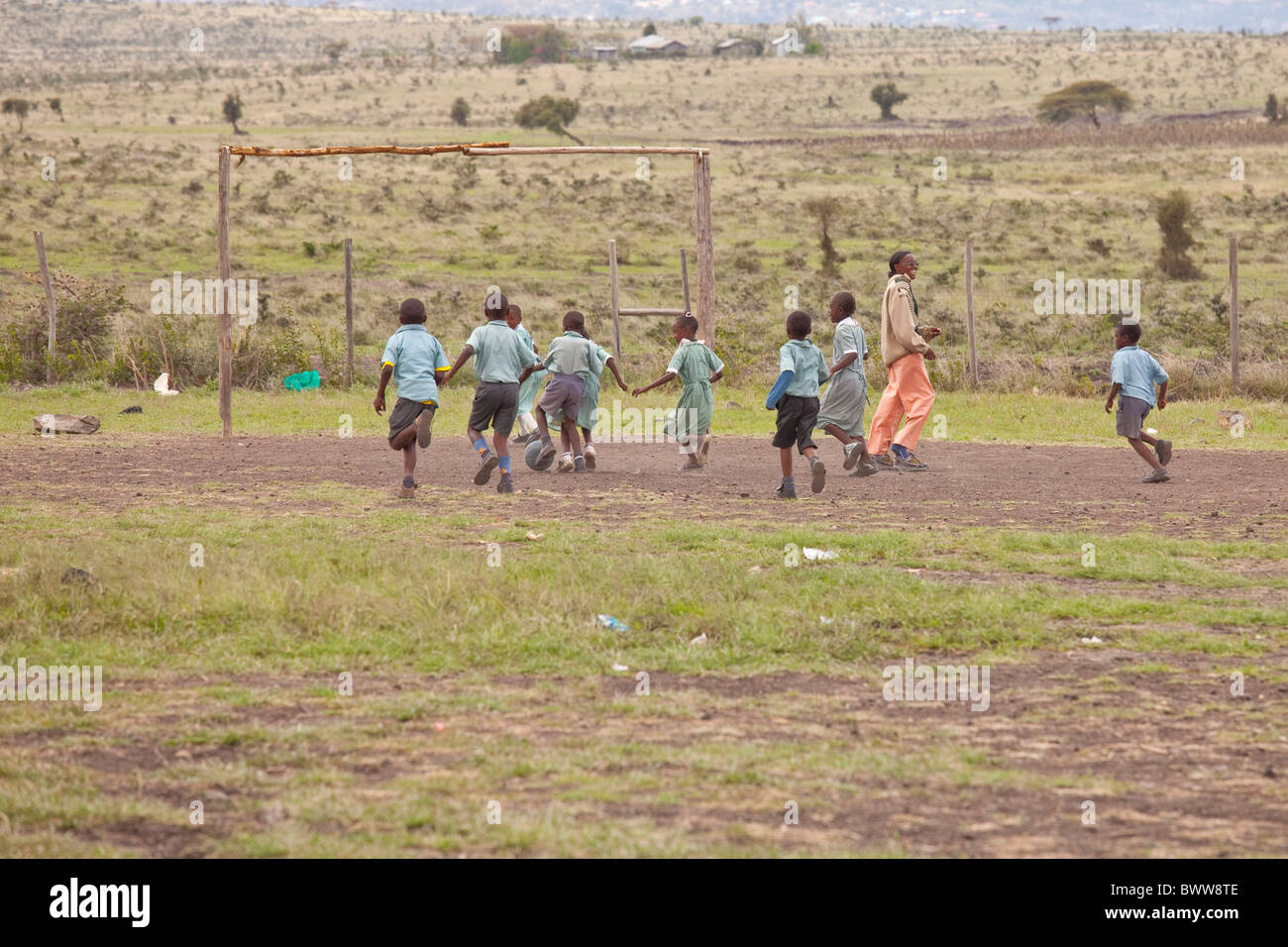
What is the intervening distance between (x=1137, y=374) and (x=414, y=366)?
6.01 metres

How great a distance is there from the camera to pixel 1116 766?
4.96 m

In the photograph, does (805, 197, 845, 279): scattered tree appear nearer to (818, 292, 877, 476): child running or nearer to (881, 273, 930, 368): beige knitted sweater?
(881, 273, 930, 368): beige knitted sweater

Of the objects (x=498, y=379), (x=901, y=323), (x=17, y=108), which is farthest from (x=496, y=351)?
(x=17, y=108)

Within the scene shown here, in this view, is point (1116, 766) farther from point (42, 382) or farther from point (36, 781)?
point (42, 382)

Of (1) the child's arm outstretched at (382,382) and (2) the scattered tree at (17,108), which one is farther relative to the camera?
(2) the scattered tree at (17,108)

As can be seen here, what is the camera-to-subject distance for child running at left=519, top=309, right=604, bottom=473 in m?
12.2

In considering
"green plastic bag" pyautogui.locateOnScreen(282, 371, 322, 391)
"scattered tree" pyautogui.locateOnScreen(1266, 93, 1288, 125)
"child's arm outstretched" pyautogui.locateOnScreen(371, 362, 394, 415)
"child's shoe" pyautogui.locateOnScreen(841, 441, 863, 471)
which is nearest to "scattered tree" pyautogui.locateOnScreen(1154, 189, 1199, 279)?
"green plastic bag" pyautogui.locateOnScreen(282, 371, 322, 391)

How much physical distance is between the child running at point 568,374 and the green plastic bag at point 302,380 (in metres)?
7.02

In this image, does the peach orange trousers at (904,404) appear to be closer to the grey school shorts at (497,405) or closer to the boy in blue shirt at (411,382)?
the grey school shorts at (497,405)

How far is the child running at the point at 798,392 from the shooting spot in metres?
10.6

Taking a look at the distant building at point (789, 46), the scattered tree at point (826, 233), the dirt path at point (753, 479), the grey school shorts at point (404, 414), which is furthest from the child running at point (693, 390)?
the distant building at point (789, 46)

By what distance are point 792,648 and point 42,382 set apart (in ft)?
48.9
